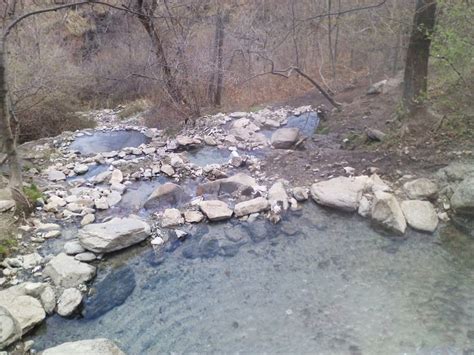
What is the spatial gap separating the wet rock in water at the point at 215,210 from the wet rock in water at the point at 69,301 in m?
1.74

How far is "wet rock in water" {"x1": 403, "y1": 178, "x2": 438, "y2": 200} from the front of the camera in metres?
4.52

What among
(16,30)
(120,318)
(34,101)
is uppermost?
(16,30)

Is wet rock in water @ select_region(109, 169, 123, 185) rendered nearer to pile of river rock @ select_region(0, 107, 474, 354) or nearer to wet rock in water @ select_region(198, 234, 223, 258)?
pile of river rock @ select_region(0, 107, 474, 354)

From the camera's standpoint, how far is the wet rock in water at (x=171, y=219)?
14.8 ft

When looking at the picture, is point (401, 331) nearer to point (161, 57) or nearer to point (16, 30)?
point (161, 57)

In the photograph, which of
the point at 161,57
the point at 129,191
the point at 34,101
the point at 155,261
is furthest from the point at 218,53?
the point at 155,261

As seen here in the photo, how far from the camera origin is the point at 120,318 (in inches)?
129

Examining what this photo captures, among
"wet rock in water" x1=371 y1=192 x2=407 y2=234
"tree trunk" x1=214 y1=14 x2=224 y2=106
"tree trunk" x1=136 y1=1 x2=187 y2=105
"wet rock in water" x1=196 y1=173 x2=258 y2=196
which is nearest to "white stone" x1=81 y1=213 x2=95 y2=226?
"wet rock in water" x1=196 y1=173 x2=258 y2=196

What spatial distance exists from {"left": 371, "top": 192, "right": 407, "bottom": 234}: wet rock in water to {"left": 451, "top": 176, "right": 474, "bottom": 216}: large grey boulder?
638 millimetres

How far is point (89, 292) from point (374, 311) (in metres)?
2.66

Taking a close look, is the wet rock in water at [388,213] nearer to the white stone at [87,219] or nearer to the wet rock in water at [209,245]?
the wet rock in water at [209,245]

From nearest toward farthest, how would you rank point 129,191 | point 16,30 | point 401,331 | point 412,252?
1. point 401,331
2. point 412,252
3. point 129,191
4. point 16,30

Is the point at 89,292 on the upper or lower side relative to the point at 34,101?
lower

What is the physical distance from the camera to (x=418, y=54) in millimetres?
5504
